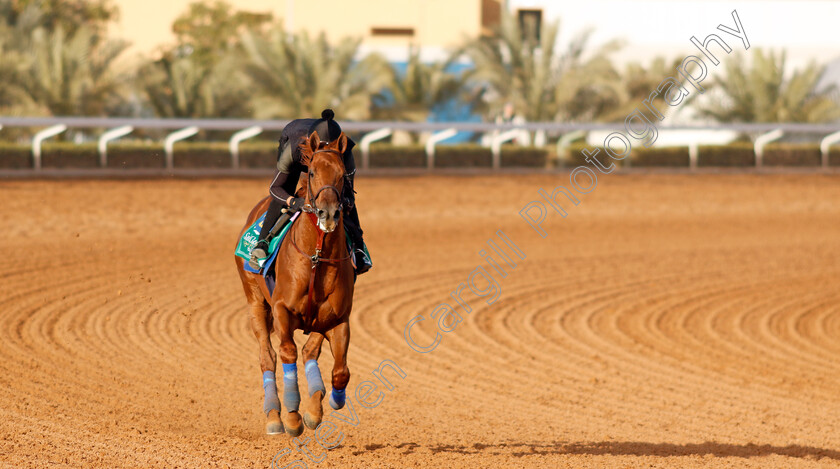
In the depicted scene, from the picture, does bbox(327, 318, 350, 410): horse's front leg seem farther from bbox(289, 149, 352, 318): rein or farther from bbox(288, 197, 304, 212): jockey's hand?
bbox(288, 197, 304, 212): jockey's hand

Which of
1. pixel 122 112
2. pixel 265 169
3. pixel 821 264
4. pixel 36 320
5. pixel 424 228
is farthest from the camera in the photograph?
pixel 122 112

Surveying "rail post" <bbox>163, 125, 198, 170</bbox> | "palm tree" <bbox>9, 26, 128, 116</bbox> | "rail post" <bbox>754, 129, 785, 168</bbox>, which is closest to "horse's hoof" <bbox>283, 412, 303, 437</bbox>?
"rail post" <bbox>163, 125, 198, 170</bbox>

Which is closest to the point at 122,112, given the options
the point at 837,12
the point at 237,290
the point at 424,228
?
the point at 424,228

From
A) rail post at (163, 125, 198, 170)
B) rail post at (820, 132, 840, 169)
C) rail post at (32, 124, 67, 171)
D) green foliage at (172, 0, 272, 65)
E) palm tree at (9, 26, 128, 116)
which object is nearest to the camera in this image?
rail post at (32, 124, 67, 171)

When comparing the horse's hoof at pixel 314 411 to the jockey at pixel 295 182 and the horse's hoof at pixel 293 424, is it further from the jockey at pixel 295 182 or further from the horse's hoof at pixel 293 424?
the jockey at pixel 295 182

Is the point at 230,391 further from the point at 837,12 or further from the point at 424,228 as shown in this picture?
the point at 837,12

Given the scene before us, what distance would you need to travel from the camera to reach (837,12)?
134ft

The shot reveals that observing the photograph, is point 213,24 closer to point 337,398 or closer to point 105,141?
point 105,141

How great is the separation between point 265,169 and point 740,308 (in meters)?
10.7

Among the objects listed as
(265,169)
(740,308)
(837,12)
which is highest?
(837,12)

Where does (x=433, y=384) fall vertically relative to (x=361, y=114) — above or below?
below

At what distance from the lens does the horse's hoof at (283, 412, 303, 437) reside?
5.95 m

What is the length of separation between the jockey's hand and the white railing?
1309 cm

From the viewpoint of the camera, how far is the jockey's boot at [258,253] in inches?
249
